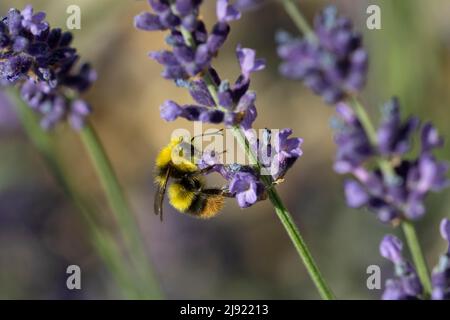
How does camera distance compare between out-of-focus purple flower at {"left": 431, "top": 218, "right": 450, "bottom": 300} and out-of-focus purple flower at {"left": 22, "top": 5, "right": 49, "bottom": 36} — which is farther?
out-of-focus purple flower at {"left": 22, "top": 5, "right": 49, "bottom": 36}

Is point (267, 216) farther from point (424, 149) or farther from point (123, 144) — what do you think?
point (424, 149)

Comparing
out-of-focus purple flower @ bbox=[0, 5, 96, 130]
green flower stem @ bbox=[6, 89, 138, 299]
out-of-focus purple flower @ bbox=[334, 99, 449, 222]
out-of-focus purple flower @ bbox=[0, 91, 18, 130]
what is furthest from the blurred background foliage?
out-of-focus purple flower @ bbox=[334, 99, 449, 222]

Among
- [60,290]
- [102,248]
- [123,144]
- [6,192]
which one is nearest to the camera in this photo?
[102,248]

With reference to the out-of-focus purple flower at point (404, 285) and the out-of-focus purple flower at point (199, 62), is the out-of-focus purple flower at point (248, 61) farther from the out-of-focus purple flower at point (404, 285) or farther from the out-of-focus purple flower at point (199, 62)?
the out-of-focus purple flower at point (404, 285)

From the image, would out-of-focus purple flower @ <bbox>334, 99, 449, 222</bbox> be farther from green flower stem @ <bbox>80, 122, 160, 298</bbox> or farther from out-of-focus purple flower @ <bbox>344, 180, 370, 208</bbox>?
green flower stem @ <bbox>80, 122, 160, 298</bbox>

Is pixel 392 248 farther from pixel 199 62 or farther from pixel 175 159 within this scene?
pixel 175 159

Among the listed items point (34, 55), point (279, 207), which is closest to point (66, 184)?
point (34, 55)

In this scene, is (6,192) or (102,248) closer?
(102,248)

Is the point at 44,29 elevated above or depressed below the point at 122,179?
below

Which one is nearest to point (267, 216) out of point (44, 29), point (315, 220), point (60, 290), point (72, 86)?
point (315, 220)
